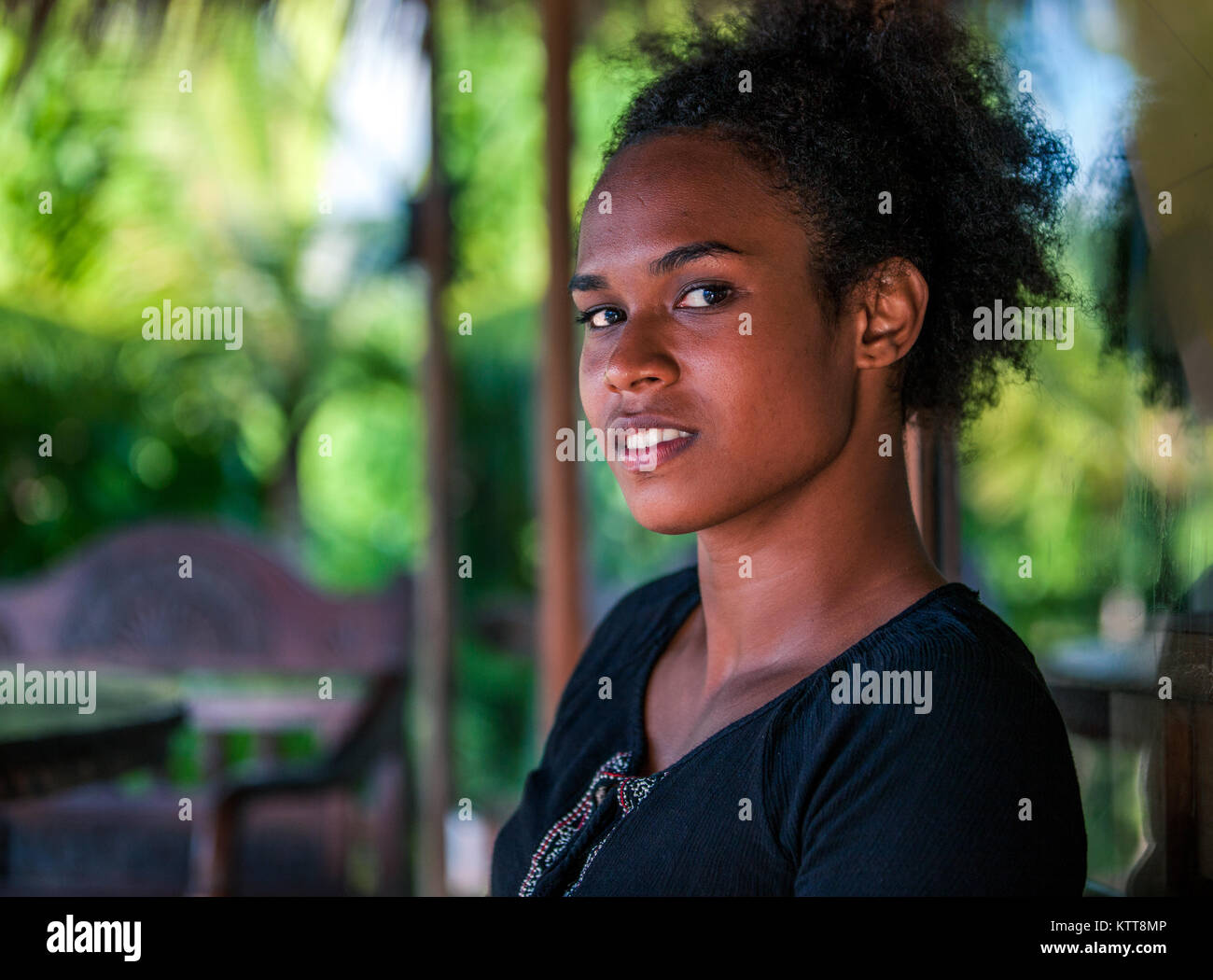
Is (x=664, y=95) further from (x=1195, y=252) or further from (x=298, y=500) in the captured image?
(x=298, y=500)

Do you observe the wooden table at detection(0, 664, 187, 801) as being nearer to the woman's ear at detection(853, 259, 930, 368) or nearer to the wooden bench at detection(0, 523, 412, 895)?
the wooden bench at detection(0, 523, 412, 895)

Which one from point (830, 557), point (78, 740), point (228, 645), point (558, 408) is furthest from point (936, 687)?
point (228, 645)

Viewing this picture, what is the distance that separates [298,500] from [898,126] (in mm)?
4829

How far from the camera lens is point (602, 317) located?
123 cm

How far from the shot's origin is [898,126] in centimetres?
121

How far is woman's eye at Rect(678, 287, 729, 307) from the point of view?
1.11m

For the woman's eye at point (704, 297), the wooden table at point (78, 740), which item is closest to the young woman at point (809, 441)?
the woman's eye at point (704, 297)

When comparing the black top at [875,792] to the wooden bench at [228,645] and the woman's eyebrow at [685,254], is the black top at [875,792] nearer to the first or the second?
the woman's eyebrow at [685,254]

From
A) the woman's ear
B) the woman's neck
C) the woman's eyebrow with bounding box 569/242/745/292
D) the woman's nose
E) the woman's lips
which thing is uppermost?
the woman's eyebrow with bounding box 569/242/745/292

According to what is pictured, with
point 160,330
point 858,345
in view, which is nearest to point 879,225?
point 858,345

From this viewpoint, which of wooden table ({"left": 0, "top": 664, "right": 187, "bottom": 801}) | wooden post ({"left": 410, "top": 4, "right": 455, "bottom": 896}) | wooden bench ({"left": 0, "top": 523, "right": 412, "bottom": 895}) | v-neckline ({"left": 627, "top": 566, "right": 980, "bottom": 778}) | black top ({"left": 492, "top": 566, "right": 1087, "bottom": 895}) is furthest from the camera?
wooden post ({"left": 410, "top": 4, "right": 455, "bottom": 896})

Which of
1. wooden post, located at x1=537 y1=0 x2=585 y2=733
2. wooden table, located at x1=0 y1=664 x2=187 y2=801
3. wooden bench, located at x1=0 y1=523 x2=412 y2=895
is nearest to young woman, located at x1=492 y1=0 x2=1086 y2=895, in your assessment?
wooden table, located at x1=0 y1=664 x2=187 y2=801

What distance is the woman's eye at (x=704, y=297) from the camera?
1108 mm

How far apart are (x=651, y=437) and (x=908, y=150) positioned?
40cm
